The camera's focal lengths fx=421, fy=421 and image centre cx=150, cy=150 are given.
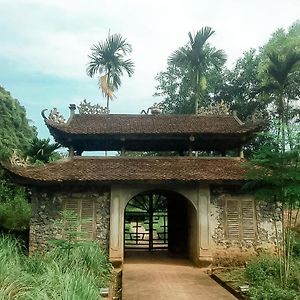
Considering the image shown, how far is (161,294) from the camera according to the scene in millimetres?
8719

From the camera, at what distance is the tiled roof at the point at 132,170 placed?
1267 centimetres

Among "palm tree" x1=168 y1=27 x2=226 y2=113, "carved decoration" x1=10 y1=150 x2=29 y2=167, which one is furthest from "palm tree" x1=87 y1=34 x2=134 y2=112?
"carved decoration" x1=10 y1=150 x2=29 y2=167

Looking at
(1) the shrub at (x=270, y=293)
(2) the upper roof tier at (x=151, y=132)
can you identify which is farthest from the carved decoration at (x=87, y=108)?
(1) the shrub at (x=270, y=293)

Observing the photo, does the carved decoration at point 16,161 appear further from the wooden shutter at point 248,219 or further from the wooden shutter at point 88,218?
the wooden shutter at point 248,219

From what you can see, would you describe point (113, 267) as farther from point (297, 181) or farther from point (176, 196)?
point (297, 181)

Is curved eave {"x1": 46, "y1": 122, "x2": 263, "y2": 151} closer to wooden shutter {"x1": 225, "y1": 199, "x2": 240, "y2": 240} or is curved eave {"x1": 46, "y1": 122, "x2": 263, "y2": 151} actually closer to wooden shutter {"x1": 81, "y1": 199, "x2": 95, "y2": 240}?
wooden shutter {"x1": 81, "y1": 199, "x2": 95, "y2": 240}

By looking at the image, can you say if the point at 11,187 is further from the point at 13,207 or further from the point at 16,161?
the point at 16,161

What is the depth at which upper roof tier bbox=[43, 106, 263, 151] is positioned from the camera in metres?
14.4

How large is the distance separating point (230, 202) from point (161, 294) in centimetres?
537

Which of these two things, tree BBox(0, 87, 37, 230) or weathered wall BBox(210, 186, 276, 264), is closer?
weathered wall BBox(210, 186, 276, 264)

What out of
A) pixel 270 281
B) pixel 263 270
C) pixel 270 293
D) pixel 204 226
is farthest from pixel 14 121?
pixel 270 293

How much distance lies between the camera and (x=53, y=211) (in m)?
13.1

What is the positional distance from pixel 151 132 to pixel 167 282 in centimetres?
564

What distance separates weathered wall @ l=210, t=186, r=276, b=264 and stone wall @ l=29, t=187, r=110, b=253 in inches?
131
